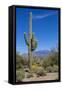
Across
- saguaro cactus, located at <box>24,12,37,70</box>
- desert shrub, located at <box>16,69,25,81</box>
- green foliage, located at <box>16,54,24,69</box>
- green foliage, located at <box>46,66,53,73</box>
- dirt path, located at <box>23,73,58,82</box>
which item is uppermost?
saguaro cactus, located at <box>24,12,37,70</box>

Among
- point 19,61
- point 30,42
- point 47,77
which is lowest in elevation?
point 47,77

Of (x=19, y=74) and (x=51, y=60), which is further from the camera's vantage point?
(x=51, y=60)

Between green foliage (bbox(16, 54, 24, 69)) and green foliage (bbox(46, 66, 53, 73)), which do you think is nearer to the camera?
green foliage (bbox(16, 54, 24, 69))

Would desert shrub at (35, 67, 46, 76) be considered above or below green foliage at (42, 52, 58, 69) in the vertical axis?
below

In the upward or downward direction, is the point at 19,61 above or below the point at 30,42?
below

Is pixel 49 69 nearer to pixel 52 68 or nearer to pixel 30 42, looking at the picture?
pixel 52 68

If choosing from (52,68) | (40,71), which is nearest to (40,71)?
(40,71)

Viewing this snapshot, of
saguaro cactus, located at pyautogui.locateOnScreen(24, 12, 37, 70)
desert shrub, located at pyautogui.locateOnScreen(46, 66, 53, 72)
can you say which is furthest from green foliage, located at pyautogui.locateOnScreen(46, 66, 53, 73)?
saguaro cactus, located at pyautogui.locateOnScreen(24, 12, 37, 70)

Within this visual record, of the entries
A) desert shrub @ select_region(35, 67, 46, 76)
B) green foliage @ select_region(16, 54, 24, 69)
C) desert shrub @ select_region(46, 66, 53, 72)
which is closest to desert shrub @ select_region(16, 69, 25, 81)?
green foliage @ select_region(16, 54, 24, 69)

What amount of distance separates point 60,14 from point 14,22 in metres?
0.46


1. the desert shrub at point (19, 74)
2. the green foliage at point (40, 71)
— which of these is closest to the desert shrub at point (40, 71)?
the green foliage at point (40, 71)

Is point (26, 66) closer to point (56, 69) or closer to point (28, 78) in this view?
point (28, 78)

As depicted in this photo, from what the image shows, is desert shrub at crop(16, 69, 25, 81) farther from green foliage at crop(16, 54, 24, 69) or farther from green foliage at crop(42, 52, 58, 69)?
green foliage at crop(42, 52, 58, 69)
